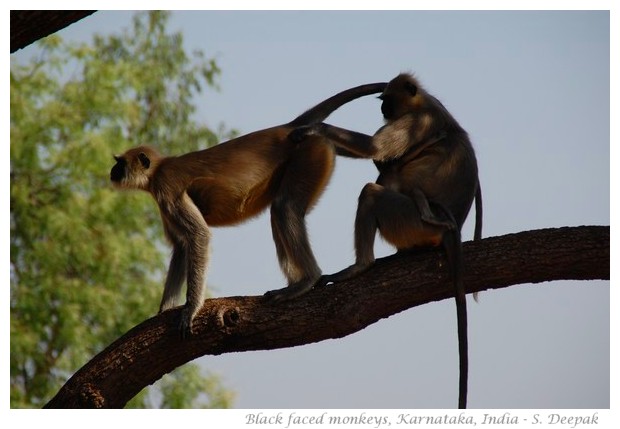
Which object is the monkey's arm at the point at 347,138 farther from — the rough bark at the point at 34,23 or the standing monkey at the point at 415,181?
the rough bark at the point at 34,23

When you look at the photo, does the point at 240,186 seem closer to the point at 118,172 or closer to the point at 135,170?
the point at 135,170

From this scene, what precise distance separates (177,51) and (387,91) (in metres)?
11.4

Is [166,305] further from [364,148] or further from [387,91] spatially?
[387,91]

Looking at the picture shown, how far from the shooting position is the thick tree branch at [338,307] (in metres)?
5.24

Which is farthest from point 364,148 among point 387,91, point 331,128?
point 387,91

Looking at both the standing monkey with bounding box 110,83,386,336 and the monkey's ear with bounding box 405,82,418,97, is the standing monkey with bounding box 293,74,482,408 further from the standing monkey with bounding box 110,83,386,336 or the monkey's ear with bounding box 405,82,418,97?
the standing monkey with bounding box 110,83,386,336

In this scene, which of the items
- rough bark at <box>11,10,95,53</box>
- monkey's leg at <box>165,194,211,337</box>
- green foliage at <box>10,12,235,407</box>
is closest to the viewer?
rough bark at <box>11,10,95,53</box>

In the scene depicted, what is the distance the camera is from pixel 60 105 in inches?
576

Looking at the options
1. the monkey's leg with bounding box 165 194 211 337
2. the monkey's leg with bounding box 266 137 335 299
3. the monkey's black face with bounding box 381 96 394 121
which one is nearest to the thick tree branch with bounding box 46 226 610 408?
the monkey's leg with bounding box 165 194 211 337

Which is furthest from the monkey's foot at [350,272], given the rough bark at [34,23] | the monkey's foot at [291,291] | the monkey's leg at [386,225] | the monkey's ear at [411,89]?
the rough bark at [34,23]

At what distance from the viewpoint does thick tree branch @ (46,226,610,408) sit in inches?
206

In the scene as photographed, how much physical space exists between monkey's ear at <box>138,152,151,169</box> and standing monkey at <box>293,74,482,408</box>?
1.25 metres

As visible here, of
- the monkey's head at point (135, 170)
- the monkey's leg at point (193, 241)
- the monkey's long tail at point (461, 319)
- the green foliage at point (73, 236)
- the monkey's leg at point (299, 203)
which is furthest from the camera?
the green foliage at point (73, 236)

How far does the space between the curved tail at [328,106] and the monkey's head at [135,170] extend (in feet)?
3.77
